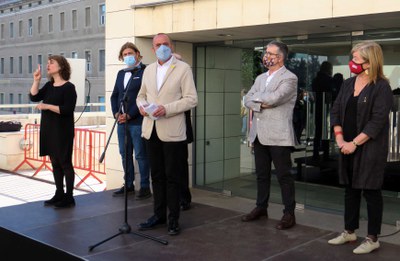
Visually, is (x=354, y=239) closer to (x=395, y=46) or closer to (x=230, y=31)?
(x=395, y=46)

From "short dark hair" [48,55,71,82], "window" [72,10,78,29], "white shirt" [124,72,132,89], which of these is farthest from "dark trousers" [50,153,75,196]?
"window" [72,10,78,29]

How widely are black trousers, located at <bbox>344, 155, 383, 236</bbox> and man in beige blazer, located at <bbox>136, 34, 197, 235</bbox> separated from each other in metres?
1.44

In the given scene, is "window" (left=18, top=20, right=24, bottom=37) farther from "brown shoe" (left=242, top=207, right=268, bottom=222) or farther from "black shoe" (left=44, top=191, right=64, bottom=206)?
"brown shoe" (left=242, top=207, right=268, bottom=222)

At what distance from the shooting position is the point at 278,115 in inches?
181

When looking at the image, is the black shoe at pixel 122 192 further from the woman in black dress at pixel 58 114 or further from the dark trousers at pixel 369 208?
the dark trousers at pixel 369 208

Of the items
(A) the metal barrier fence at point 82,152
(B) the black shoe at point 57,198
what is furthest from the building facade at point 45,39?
(B) the black shoe at point 57,198

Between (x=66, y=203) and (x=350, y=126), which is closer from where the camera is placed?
(x=350, y=126)

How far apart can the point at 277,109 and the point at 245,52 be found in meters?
2.10

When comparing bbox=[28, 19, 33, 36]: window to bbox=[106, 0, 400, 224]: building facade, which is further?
bbox=[28, 19, 33, 36]: window

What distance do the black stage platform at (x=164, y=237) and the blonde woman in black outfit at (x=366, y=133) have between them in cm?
43

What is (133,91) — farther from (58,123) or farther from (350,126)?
(350,126)

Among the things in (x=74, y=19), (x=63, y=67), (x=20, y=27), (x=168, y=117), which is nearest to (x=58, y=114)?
(x=63, y=67)

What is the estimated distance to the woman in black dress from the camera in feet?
17.5

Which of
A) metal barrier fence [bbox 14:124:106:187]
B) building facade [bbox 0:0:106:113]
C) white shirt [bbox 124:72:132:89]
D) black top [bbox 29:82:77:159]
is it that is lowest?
metal barrier fence [bbox 14:124:106:187]
